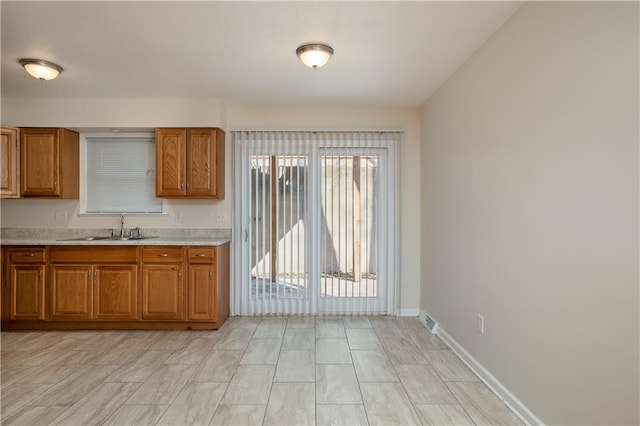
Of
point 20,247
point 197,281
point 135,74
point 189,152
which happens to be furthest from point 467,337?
point 20,247

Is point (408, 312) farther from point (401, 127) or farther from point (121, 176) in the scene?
point (121, 176)

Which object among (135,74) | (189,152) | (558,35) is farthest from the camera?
(189,152)

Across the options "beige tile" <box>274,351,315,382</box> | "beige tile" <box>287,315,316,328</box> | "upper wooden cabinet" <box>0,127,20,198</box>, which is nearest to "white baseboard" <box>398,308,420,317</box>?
"beige tile" <box>287,315,316,328</box>

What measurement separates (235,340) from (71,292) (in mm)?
1916

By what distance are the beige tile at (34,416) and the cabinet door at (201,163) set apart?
235 centimetres

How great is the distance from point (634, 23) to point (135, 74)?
362 centimetres

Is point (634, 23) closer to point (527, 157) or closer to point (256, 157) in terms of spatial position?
point (527, 157)

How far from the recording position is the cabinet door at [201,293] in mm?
3777

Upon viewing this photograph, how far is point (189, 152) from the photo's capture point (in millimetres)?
4039

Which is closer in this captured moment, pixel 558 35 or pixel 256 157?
pixel 558 35

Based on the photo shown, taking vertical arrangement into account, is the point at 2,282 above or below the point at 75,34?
below

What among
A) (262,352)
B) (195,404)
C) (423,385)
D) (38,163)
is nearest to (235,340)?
(262,352)

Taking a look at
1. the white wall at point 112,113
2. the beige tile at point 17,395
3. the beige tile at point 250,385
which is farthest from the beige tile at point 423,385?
the white wall at point 112,113

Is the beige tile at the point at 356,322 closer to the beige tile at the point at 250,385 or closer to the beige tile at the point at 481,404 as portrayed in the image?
the beige tile at the point at 250,385
